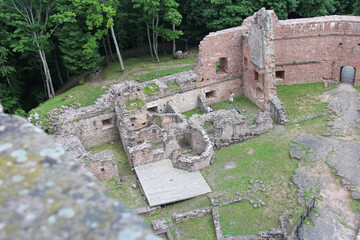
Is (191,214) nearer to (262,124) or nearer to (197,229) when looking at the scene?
(197,229)

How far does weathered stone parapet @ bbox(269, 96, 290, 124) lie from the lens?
2256cm

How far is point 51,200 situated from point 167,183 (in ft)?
48.8

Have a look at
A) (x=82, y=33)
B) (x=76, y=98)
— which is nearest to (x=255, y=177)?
(x=76, y=98)

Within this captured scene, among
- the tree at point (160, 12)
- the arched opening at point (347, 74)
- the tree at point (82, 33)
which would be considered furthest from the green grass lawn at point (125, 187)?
the arched opening at point (347, 74)

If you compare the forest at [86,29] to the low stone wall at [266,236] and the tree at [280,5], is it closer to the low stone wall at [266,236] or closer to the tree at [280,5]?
the tree at [280,5]

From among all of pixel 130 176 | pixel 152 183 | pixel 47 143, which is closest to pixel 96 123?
pixel 130 176

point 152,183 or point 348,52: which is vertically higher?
point 348,52

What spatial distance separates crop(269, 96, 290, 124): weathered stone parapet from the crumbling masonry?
0.19 ft

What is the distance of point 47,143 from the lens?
4.56 metres

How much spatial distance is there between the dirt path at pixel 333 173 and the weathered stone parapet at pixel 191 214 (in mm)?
4126

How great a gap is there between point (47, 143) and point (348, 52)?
24733 mm

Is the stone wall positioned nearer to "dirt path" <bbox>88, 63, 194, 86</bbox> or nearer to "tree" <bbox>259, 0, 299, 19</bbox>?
"dirt path" <bbox>88, 63, 194, 86</bbox>

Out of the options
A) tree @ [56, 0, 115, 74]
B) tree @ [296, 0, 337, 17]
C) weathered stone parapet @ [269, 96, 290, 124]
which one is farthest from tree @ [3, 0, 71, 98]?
tree @ [296, 0, 337, 17]

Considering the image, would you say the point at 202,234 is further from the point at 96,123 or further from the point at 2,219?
the point at 2,219
